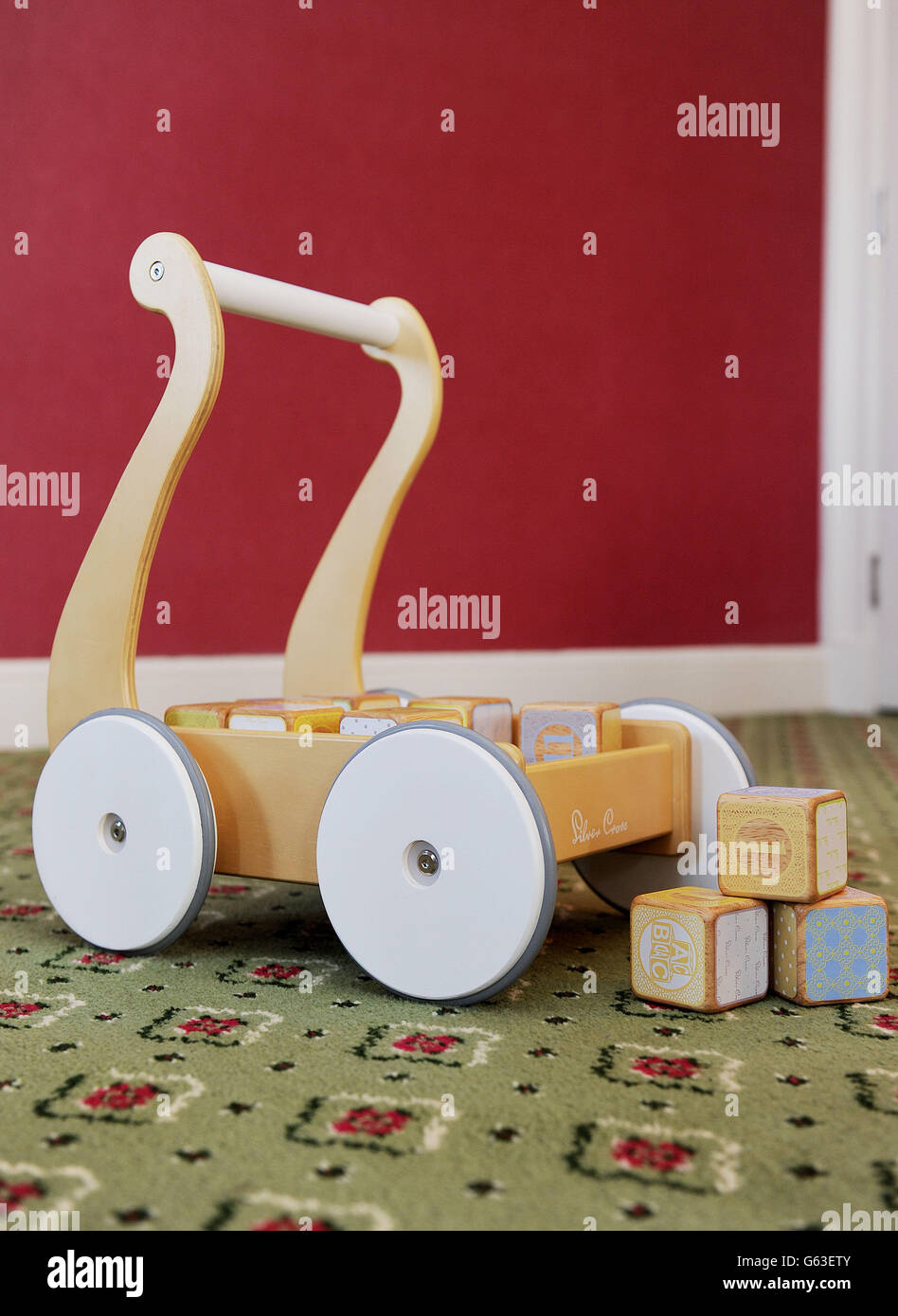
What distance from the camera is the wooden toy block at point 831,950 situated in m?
0.96

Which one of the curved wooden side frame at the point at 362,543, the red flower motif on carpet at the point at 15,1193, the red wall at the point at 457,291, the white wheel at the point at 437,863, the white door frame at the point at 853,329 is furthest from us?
the white door frame at the point at 853,329

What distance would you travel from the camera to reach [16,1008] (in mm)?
962

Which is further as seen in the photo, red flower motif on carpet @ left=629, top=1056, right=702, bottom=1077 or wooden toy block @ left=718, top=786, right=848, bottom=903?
wooden toy block @ left=718, top=786, right=848, bottom=903

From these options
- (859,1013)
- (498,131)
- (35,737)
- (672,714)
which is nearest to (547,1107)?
(859,1013)

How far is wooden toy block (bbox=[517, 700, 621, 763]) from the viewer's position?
1.14 metres

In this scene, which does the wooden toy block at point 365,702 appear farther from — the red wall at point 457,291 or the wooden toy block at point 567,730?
the red wall at point 457,291

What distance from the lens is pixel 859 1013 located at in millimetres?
950

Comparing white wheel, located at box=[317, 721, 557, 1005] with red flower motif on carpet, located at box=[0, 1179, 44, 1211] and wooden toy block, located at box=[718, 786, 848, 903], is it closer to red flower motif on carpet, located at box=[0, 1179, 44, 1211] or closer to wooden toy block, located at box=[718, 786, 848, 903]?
wooden toy block, located at box=[718, 786, 848, 903]

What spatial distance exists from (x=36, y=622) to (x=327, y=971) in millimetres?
1709

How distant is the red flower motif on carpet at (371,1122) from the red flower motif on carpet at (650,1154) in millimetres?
133

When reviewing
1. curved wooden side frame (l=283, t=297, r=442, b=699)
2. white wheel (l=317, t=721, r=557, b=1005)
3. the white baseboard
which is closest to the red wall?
the white baseboard

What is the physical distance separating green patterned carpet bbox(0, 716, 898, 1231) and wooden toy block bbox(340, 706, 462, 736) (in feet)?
0.71

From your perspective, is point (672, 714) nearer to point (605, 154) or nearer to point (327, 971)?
point (327, 971)

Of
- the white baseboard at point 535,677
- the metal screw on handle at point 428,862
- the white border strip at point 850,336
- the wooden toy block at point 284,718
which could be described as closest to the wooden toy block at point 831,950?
the metal screw on handle at point 428,862
